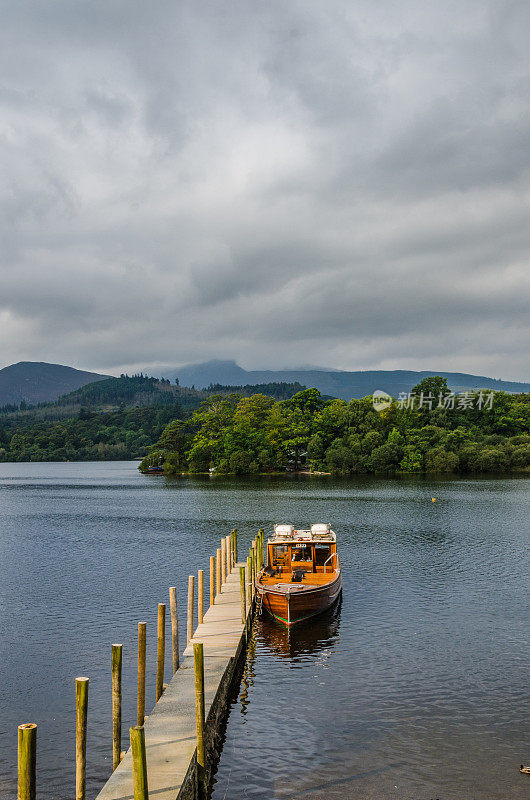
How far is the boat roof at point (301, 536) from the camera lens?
98.3 feet

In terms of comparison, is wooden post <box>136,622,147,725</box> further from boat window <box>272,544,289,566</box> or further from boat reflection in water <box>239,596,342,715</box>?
boat window <box>272,544,289,566</box>

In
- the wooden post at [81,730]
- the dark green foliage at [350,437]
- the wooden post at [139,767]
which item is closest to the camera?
the wooden post at [139,767]

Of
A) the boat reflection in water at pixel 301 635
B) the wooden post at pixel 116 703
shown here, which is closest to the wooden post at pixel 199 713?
the wooden post at pixel 116 703

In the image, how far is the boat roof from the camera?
29969 millimetres

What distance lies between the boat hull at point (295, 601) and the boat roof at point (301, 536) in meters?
4.45

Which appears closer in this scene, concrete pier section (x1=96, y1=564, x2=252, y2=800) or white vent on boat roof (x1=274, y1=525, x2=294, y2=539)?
concrete pier section (x1=96, y1=564, x2=252, y2=800)

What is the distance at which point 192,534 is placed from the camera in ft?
159

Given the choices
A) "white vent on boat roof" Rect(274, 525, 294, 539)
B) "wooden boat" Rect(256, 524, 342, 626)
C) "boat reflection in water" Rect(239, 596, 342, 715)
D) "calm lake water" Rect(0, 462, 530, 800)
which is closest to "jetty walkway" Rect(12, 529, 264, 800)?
"boat reflection in water" Rect(239, 596, 342, 715)

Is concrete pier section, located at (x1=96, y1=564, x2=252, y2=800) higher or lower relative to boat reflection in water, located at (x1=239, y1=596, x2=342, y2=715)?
higher

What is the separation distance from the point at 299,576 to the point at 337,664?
7.25 meters

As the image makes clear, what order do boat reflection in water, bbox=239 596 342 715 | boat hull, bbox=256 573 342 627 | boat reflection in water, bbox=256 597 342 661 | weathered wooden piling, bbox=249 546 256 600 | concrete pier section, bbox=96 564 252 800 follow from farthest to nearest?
weathered wooden piling, bbox=249 546 256 600
boat hull, bbox=256 573 342 627
boat reflection in water, bbox=256 597 342 661
boat reflection in water, bbox=239 596 342 715
concrete pier section, bbox=96 564 252 800

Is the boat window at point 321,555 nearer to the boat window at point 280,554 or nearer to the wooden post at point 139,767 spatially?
the boat window at point 280,554

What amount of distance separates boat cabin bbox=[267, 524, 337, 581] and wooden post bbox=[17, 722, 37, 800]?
1898 cm

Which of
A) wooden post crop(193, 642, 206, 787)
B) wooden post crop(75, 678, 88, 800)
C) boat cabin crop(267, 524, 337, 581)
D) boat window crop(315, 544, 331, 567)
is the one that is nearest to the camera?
wooden post crop(75, 678, 88, 800)
